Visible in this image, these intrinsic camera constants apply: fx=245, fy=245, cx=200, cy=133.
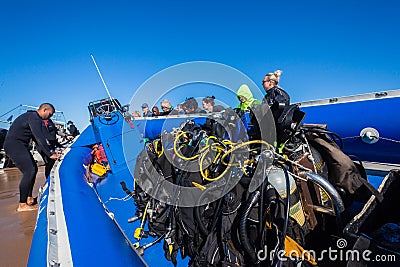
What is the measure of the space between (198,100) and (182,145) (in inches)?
22.6

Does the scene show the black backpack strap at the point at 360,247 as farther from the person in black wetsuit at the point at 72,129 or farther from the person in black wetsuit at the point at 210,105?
the person in black wetsuit at the point at 72,129

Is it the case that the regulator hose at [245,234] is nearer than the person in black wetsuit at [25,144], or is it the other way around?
the regulator hose at [245,234]

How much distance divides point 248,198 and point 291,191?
0.70 ft

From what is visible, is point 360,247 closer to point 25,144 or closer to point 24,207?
point 24,207

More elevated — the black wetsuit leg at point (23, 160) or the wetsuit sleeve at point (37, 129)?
the wetsuit sleeve at point (37, 129)

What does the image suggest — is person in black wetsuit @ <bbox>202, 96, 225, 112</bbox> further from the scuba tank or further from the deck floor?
the deck floor

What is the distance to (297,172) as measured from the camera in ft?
4.43

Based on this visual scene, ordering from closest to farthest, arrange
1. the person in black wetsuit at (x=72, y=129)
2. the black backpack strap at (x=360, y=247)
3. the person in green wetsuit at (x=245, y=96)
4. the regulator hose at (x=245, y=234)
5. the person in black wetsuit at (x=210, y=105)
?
the black backpack strap at (x=360, y=247) → the regulator hose at (x=245, y=234) → the person in black wetsuit at (x=210, y=105) → the person in green wetsuit at (x=245, y=96) → the person in black wetsuit at (x=72, y=129)

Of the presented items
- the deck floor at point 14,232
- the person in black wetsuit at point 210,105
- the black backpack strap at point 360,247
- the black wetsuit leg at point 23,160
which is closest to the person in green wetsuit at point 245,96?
the person in black wetsuit at point 210,105

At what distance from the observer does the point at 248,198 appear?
1.21 metres

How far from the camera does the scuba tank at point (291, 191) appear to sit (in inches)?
47.2

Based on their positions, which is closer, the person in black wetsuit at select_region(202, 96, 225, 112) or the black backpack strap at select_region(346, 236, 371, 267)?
the black backpack strap at select_region(346, 236, 371, 267)

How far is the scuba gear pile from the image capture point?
1.15 m

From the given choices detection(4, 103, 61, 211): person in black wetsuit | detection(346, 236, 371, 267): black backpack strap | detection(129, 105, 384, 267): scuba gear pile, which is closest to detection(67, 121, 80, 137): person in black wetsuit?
detection(4, 103, 61, 211): person in black wetsuit
